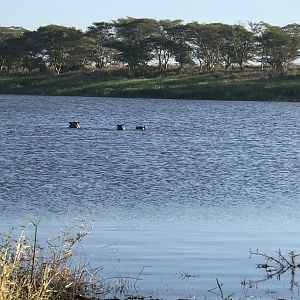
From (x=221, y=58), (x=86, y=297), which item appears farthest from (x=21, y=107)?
(x=86, y=297)

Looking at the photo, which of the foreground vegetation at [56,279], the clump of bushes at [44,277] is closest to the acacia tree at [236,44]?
the foreground vegetation at [56,279]

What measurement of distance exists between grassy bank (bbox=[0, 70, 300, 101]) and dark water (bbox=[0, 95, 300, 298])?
140ft

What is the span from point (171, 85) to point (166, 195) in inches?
2921

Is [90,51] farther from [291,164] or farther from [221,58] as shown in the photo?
[291,164]

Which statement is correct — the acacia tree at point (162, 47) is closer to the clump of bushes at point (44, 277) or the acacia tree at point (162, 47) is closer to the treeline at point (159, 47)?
the treeline at point (159, 47)

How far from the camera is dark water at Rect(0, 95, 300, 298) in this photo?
1321cm

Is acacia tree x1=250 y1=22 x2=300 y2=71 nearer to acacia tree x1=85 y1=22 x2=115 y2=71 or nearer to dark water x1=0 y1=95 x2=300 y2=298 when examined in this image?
acacia tree x1=85 y1=22 x2=115 y2=71

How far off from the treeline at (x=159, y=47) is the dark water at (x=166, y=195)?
63145 millimetres

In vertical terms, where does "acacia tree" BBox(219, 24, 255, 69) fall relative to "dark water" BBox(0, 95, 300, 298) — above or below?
above

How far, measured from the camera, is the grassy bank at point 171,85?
90.5 m

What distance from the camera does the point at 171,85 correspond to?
3738 inches

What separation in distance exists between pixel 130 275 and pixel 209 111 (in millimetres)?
56330

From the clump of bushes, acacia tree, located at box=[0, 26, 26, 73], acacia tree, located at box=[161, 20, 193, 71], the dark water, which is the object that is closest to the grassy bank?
acacia tree, located at box=[161, 20, 193, 71]

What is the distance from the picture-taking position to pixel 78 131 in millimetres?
44375
